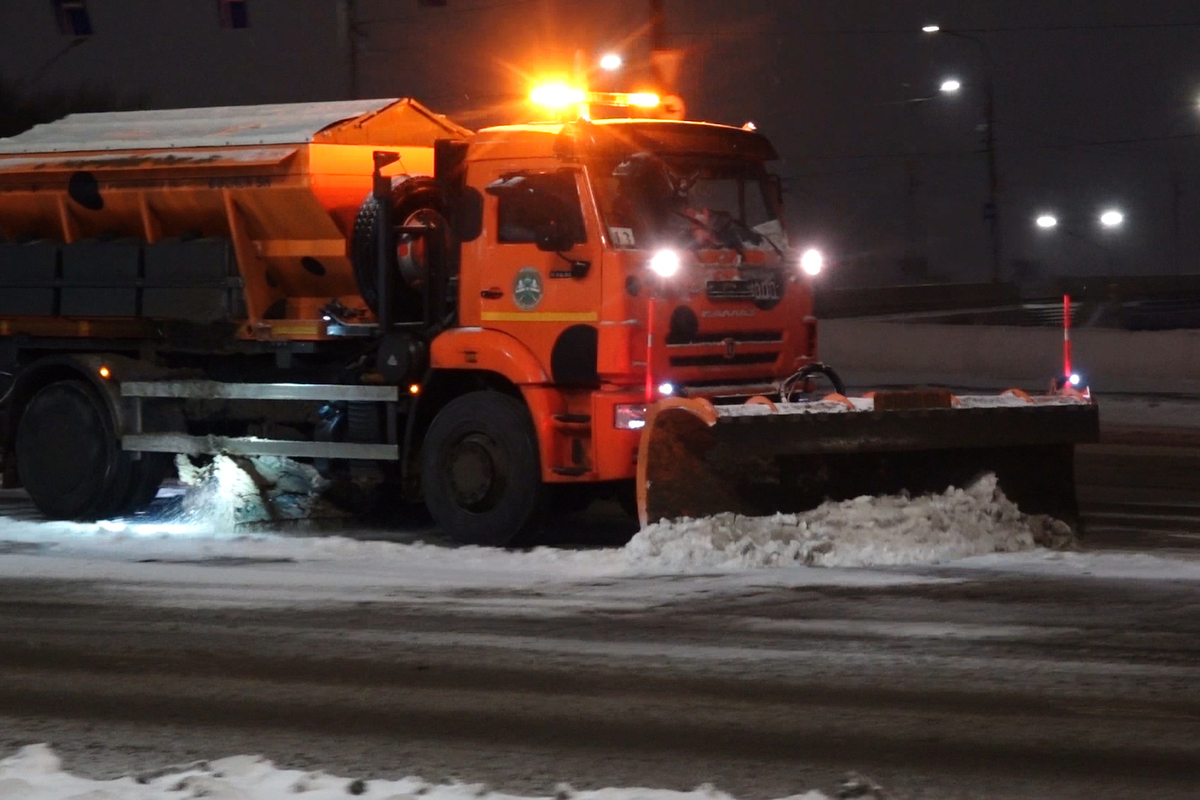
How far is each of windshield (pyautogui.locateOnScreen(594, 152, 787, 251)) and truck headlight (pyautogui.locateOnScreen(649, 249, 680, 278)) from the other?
0.51 feet

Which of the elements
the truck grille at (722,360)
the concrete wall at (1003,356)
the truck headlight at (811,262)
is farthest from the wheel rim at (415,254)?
the concrete wall at (1003,356)

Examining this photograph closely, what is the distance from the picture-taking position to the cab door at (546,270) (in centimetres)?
1108

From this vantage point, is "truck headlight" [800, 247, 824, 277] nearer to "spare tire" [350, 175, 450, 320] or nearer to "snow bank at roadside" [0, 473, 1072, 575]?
"snow bank at roadside" [0, 473, 1072, 575]

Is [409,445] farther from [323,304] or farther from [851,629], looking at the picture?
[851,629]

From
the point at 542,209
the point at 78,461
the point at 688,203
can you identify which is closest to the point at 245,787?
the point at 542,209

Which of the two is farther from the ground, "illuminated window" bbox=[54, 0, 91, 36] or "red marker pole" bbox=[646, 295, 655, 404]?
"illuminated window" bbox=[54, 0, 91, 36]

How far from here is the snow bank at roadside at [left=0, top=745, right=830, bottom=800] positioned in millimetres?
5648

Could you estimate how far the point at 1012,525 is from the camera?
1096 centimetres

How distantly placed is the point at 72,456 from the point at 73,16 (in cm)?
1324

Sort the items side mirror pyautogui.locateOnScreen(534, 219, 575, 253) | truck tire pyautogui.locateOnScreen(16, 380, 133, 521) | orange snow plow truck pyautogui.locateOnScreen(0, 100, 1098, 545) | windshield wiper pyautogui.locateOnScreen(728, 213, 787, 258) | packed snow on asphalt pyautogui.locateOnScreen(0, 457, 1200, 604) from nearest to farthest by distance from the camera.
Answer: packed snow on asphalt pyautogui.locateOnScreen(0, 457, 1200, 604), orange snow plow truck pyautogui.locateOnScreen(0, 100, 1098, 545), side mirror pyautogui.locateOnScreen(534, 219, 575, 253), windshield wiper pyautogui.locateOnScreen(728, 213, 787, 258), truck tire pyautogui.locateOnScreen(16, 380, 133, 521)

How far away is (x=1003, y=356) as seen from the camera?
2898 cm

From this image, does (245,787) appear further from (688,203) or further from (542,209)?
(688,203)

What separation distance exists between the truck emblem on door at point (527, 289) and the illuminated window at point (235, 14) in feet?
51.3

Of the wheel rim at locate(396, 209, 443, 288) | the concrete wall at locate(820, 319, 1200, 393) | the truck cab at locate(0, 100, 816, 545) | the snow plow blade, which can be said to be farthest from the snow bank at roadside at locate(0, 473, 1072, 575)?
the concrete wall at locate(820, 319, 1200, 393)
